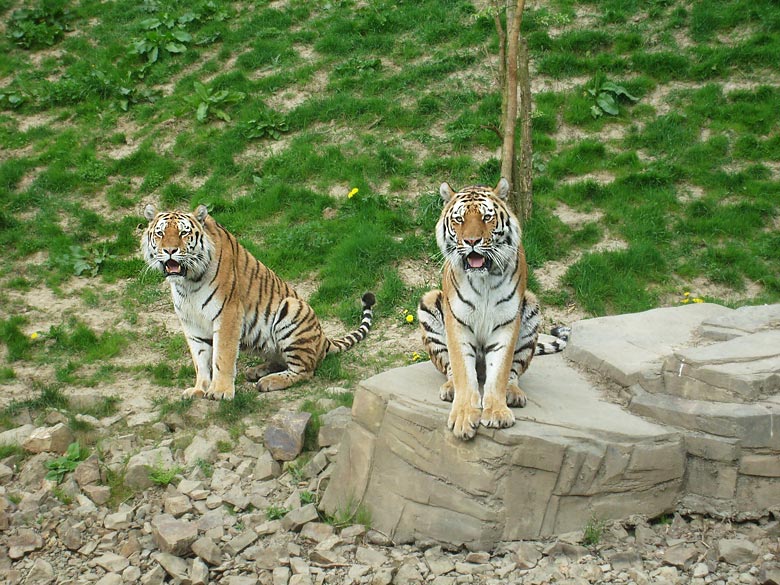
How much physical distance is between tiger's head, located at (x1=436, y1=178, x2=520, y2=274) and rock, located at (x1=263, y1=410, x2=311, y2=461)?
1865mm

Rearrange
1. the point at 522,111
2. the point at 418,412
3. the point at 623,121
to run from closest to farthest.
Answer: the point at 418,412 < the point at 522,111 < the point at 623,121

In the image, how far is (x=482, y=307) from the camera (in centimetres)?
538

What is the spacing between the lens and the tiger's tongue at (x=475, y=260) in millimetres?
5168

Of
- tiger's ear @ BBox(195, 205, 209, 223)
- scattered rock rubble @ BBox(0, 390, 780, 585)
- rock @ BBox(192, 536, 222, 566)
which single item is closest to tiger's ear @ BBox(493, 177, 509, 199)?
scattered rock rubble @ BBox(0, 390, 780, 585)

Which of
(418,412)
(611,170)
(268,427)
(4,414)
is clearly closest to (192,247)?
(268,427)

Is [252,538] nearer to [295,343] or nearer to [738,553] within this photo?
[295,343]

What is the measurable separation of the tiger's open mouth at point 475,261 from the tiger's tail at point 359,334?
296 cm

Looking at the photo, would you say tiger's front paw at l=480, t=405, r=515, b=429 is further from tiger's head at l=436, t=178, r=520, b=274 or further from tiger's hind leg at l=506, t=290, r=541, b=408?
tiger's head at l=436, t=178, r=520, b=274

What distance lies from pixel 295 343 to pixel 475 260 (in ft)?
9.26

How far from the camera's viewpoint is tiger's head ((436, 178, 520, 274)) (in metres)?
5.16

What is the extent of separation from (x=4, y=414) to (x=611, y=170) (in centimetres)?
692

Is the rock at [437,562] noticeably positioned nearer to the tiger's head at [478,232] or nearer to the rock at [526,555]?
the rock at [526,555]

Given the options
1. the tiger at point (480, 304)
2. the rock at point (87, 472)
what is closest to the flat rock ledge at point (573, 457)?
the tiger at point (480, 304)

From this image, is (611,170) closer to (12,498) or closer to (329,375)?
(329,375)
